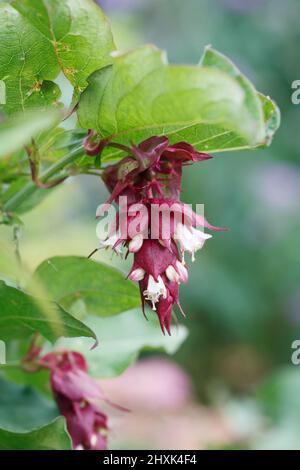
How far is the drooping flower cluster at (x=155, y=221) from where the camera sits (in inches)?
22.6

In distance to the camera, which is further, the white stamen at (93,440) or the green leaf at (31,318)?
the white stamen at (93,440)

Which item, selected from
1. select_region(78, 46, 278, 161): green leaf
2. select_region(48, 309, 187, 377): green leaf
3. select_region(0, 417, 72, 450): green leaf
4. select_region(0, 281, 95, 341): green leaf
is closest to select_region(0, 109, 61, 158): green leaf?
select_region(78, 46, 278, 161): green leaf

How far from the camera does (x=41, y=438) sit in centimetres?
69

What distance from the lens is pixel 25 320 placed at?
676 millimetres

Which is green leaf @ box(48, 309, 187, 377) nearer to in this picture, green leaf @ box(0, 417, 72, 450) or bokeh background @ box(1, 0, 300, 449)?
green leaf @ box(0, 417, 72, 450)

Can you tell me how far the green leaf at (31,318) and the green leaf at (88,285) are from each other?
77 millimetres

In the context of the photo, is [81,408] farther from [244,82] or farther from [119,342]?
[244,82]

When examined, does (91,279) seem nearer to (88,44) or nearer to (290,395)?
(88,44)

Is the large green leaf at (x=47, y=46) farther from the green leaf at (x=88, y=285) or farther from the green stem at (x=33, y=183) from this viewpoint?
the green leaf at (x=88, y=285)

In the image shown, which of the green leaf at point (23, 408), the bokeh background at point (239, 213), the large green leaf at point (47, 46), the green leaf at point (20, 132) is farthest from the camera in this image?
the bokeh background at point (239, 213)

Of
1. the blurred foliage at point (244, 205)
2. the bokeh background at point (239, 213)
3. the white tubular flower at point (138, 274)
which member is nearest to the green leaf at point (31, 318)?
the white tubular flower at point (138, 274)

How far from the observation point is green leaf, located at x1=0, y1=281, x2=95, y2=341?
62cm

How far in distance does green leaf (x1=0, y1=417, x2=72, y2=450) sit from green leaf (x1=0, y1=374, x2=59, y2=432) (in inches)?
2.4

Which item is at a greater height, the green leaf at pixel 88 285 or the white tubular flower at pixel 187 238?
the green leaf at pixel 88 285
